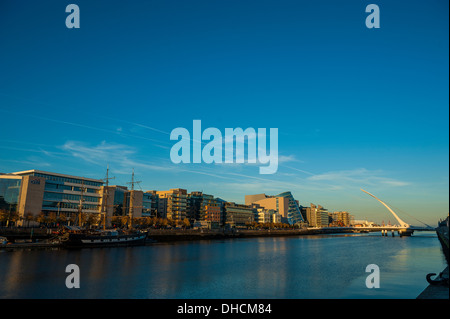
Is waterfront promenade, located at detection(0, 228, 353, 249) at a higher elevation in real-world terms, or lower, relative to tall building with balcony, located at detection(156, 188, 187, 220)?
lower

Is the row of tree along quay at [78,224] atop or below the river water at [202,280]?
atop

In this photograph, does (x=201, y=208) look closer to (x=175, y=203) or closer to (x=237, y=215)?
(x=175, y=203)

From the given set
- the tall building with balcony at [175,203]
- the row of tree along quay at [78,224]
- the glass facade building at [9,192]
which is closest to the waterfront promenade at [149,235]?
the row of tree along quay at [78,224]

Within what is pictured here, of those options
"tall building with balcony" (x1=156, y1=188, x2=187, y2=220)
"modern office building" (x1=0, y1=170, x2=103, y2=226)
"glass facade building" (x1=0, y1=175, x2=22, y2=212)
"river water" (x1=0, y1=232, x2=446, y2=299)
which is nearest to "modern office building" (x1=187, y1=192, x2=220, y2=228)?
"tall building with balcony" (x1=156, y1=188, x2=187, y2=220)

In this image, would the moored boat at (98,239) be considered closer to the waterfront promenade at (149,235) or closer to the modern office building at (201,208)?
the waterfront promenade at (149,235)

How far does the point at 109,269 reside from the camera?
37.8 metres

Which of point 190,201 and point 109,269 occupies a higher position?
point 190,201

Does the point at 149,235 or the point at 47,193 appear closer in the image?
the point at 47,193

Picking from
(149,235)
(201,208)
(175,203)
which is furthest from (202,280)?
(201,208)

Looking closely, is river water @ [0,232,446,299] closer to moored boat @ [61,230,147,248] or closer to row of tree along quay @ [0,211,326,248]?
moored boat @ [61,230,147,248]

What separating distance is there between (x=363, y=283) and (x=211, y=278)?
49.2 ft
